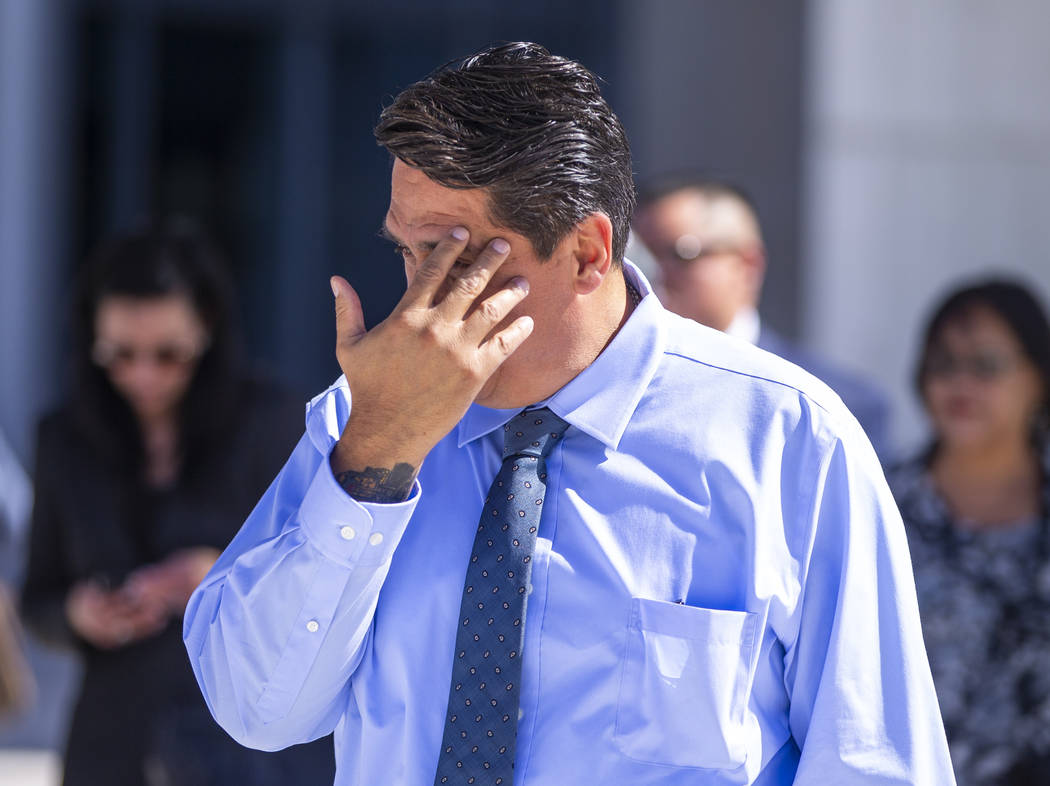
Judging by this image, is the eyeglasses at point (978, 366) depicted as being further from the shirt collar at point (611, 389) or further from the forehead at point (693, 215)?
the shirt collar at point (611, 389)

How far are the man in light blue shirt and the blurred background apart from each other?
4559mm

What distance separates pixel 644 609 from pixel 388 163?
6.61 m

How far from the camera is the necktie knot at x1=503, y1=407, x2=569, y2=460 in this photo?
185cm

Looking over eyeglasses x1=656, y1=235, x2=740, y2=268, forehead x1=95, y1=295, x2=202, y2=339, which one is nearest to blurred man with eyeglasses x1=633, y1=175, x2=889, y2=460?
eyeglasses x1=656, y1=235, x2=740, y2=268

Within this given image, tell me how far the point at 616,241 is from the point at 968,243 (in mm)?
5437

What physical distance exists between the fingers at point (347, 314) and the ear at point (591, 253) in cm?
30

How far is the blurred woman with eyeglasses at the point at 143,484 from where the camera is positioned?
3.15m

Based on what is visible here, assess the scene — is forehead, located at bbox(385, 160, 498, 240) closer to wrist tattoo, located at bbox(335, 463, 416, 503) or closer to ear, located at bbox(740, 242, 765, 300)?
wrist tattoo, located at bbox(335, 463, 416, 503)

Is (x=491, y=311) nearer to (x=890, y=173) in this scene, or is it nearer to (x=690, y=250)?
(x=690, y=250)

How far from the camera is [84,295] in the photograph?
353 centimetres

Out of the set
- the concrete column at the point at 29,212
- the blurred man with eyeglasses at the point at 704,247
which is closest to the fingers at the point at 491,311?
the blurred man with eyeglasses at the point at 704,247

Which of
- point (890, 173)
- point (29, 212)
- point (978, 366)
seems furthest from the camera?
point (29, 212)

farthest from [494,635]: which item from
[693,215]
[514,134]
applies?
[693,215]

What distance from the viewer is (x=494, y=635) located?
174cm
